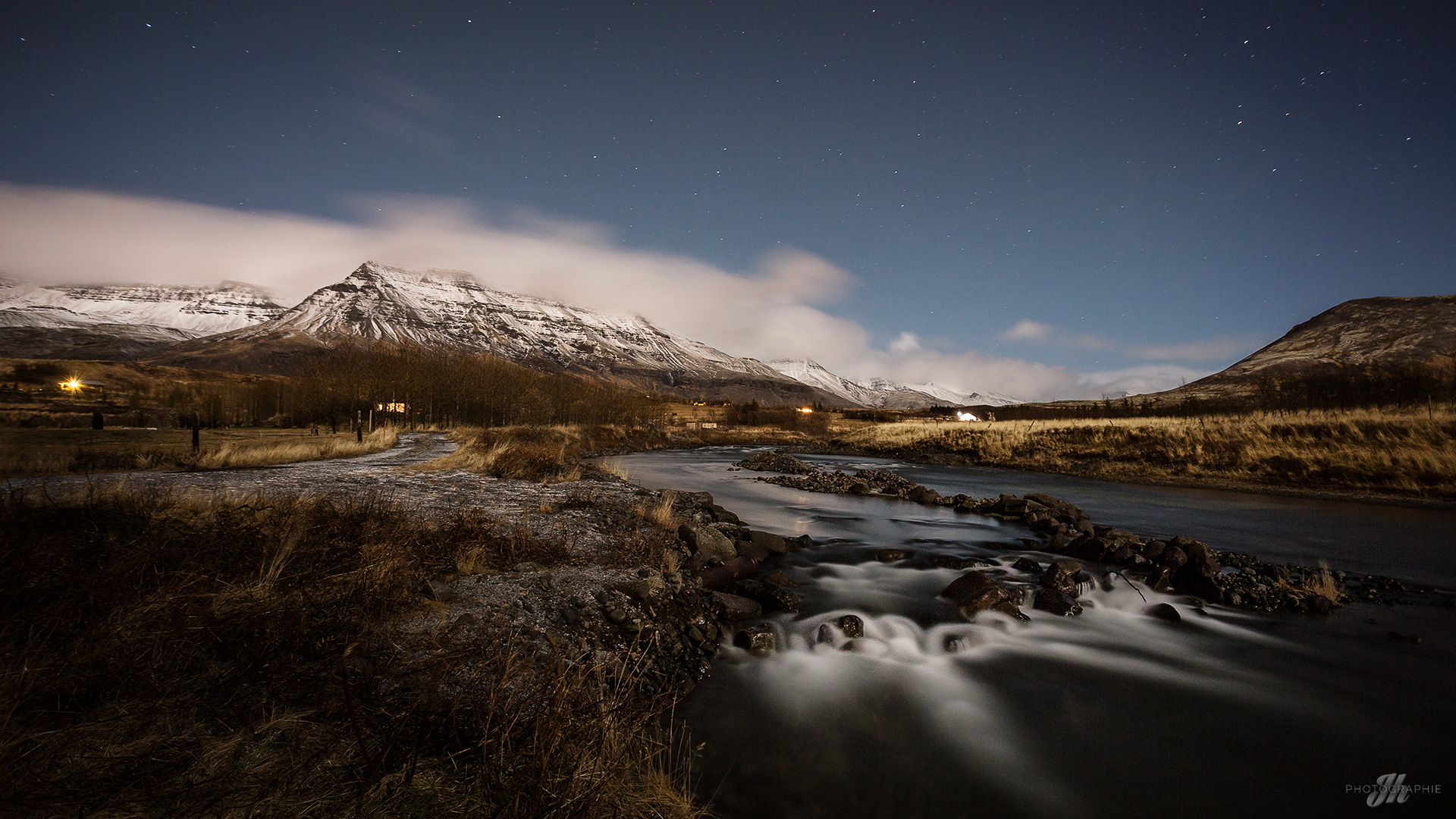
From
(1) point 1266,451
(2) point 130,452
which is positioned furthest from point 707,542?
(1) point 1266,451

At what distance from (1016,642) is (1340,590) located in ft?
26.1

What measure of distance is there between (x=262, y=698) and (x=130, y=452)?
2205cm

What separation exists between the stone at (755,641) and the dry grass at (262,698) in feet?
9.10

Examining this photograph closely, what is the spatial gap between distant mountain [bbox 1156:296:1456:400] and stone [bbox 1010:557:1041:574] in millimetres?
124625

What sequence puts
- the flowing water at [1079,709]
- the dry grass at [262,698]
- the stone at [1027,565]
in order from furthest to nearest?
the stone at [1027,565], the flowing water at [1079,709], the dry grass at [262,698]

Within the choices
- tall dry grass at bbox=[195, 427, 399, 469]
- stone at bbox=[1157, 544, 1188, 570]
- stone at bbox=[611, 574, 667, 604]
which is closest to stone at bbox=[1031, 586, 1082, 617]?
stone at bbox=[1157, 544, 1188, 570]

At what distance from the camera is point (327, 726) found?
384 centimetres

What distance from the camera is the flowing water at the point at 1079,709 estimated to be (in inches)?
241

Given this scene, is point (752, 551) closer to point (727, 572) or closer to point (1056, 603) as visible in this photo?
point (727, 572)

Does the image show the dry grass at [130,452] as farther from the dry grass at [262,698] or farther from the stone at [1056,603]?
the stone at [1056,603]

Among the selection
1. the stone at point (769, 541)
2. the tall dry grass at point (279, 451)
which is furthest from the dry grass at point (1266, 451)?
the tall dry grass at point (279, 451)

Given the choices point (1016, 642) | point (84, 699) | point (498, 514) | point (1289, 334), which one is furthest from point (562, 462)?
point (1289, 334)

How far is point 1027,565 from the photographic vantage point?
45.9 ft

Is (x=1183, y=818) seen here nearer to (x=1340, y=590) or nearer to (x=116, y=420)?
(x=1340, y=590)
